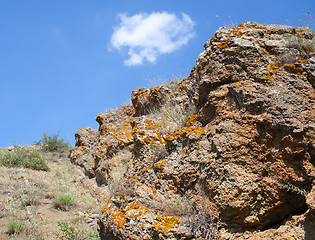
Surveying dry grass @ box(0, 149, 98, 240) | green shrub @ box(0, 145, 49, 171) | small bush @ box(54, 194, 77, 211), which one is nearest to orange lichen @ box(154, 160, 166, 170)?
dry grass @ box(0, 149, 98, 240)

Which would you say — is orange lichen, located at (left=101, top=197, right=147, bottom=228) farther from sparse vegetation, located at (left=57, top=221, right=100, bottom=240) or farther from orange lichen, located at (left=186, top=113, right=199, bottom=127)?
orange lichen, located at (left=186, top=113, right=199, bottom=127)

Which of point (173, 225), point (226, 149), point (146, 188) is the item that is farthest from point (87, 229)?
point (226, 149)

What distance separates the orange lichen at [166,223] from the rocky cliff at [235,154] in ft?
0.04

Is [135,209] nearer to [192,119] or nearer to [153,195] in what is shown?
[153,195]

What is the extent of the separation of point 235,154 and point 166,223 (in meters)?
1.29

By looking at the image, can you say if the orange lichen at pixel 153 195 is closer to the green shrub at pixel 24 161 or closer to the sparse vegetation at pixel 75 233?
the sparse vegetation at pixel 75 233

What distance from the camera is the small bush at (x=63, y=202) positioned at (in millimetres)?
6977

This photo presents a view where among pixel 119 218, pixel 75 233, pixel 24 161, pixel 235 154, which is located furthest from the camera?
pixel 24 161

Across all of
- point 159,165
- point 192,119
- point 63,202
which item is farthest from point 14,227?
point 192,119

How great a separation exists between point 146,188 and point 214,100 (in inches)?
68.8

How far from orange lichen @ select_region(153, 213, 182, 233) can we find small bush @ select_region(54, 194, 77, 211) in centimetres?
417

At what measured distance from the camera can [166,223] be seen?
3.59 meters

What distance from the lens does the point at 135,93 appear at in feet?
26.6

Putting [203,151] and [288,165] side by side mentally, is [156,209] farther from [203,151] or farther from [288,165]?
[288,165]
